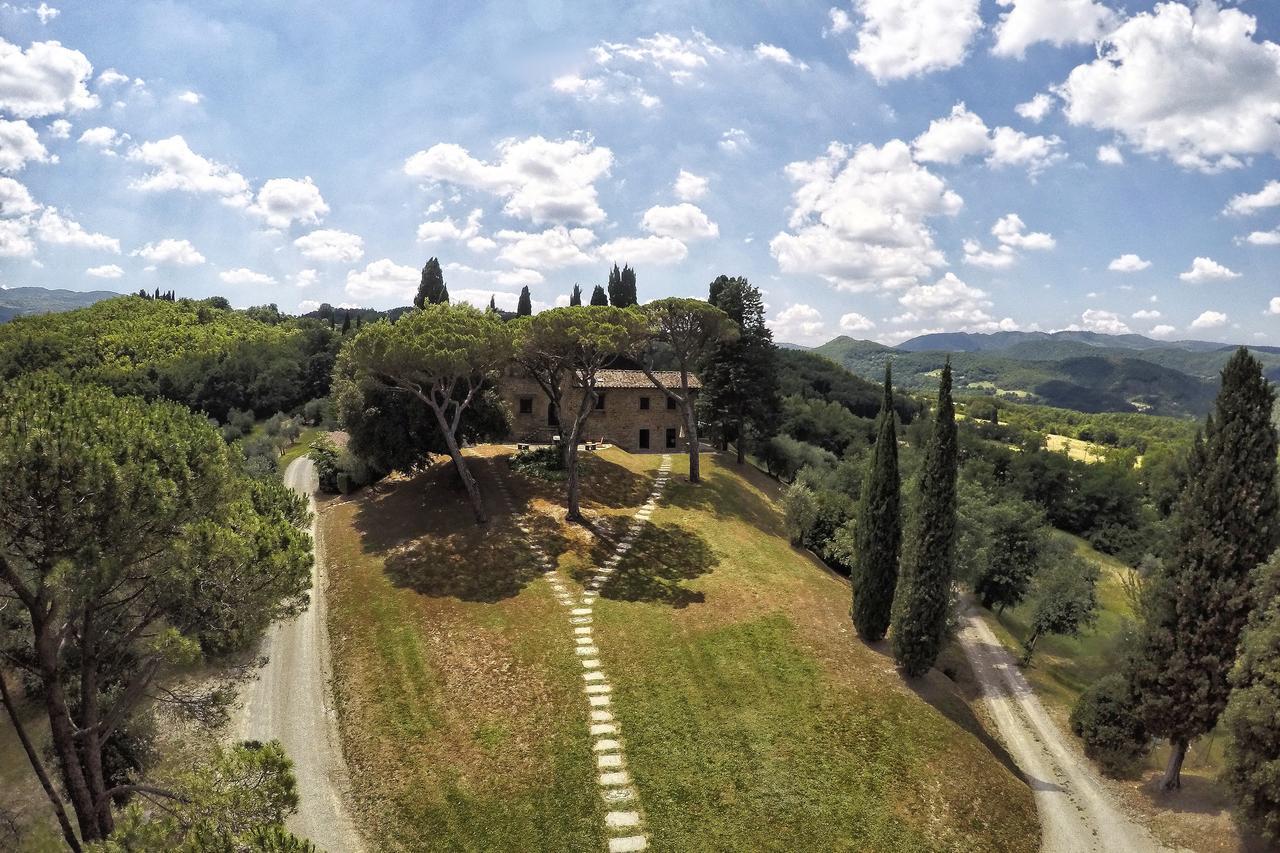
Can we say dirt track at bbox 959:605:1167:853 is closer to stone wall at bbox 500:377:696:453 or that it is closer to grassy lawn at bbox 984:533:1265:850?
grassy lawn at bbox 984:533:1265:850

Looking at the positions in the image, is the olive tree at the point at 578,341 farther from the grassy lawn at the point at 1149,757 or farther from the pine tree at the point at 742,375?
the grassy lawn at the point at 1149,757

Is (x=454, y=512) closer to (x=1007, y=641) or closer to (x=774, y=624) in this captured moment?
(x=774, y=624)

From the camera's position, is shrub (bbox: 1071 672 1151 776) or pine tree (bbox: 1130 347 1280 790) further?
shrub (bbox: 1071 672 1151 776)

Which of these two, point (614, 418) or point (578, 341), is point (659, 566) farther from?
point (614, 418)

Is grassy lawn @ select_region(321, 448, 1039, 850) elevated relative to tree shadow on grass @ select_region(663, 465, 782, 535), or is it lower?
lower

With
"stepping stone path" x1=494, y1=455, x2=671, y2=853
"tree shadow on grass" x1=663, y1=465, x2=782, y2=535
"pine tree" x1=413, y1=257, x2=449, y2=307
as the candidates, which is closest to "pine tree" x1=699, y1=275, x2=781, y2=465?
"tree shadow on grass" x1=663, y1=465, x2=782, y2=535

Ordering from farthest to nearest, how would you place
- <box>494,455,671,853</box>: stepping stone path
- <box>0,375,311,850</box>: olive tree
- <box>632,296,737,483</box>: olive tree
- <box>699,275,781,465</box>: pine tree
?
<box>699,275,781,465</box>: pine tree < <box>632,296,737,483</box>: olive tree < <box>494,455,671,853</box>: stepping stone path < <box>0,375,311,850</box>: olive tree

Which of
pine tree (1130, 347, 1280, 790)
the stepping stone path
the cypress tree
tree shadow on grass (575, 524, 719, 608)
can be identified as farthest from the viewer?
tree shadow on grass (575, 524, 719, 608)
